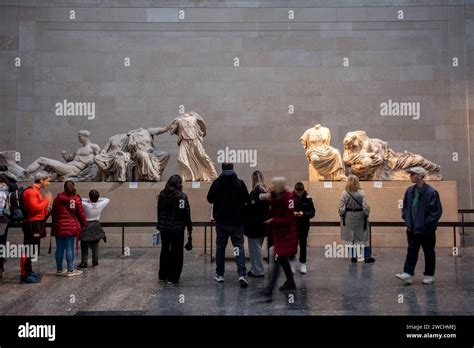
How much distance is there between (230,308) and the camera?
505cm

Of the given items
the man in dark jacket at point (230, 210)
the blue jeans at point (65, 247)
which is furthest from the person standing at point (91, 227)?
the man in dark jacket at point (230, 210)

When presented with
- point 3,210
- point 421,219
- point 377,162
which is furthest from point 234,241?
point 377,162

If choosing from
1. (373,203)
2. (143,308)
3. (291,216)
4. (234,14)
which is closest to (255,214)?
(291,216)

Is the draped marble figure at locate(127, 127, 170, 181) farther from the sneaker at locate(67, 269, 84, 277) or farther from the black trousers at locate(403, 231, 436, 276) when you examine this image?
the black trousers at locate(403, 231, 436, 276)

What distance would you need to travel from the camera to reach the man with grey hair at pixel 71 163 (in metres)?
10.6

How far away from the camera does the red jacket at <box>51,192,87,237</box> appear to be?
6.71 metres

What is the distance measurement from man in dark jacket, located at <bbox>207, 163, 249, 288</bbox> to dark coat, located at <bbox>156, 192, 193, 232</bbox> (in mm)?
412

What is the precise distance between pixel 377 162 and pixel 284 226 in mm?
5582

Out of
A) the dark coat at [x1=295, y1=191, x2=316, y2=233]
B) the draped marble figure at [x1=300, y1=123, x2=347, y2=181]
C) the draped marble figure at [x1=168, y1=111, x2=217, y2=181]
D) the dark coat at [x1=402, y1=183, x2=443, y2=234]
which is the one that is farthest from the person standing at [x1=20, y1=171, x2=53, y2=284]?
the draped marble figure at [x1=300, y1=123, x2=347, y2=181]

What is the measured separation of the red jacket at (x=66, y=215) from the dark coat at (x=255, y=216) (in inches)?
104

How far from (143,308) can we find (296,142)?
10386 millimetres

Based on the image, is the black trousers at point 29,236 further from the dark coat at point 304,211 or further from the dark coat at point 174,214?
the dark coat at point 304,211

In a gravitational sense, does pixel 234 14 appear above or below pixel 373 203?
above
